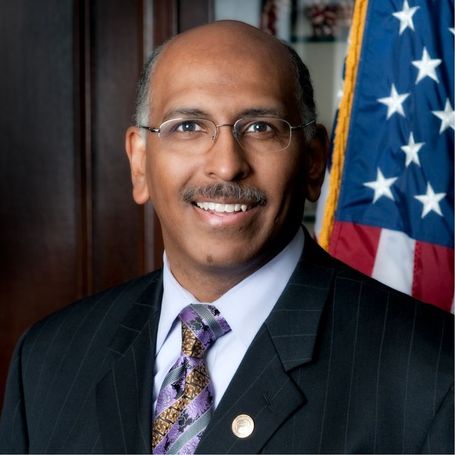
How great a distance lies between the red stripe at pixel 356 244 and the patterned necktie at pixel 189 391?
1.00m

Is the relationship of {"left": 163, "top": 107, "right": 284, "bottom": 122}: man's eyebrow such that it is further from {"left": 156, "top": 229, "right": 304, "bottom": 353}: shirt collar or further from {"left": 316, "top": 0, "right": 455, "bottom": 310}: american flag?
{"left": 316, "top": 0, "right": 455, "bottom": 310}: american flag

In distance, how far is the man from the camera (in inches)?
60.0

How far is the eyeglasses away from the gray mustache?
3.1 inches

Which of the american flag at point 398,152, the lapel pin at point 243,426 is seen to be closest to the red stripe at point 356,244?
the american flag at point 398,152

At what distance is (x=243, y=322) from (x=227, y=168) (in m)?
0.31

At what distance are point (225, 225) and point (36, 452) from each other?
2.12 ft

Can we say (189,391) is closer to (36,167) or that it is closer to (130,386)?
(130,386)

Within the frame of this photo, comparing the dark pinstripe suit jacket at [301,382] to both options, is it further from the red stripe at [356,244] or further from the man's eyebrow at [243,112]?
the red stripe at [356,244]

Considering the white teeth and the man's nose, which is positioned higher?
the man's nose

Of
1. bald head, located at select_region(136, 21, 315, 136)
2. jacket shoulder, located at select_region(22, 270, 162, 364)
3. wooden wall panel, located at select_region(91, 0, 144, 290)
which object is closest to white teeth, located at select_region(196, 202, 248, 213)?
bald head, located at select_region(136, 21, 315, 136)

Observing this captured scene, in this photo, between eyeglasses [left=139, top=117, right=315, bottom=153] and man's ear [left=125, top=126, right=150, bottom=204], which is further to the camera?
man's ear [left=125, top=126, right=150, bottom=204]

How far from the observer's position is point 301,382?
157cm

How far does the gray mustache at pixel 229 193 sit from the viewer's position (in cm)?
162

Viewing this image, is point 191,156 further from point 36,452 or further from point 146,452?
point 36,452
